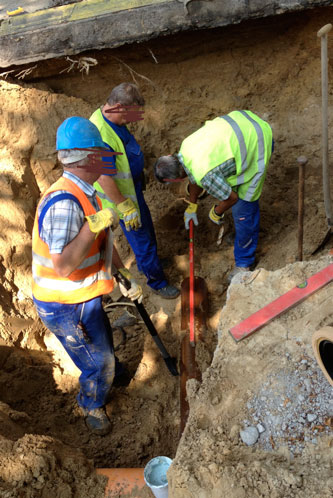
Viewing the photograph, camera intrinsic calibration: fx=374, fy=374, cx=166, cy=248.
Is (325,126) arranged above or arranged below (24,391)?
above

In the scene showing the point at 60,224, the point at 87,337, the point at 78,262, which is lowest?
the point at 87,337

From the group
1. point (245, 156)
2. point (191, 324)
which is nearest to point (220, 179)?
point (245, 156)

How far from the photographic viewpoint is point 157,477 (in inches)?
80.4

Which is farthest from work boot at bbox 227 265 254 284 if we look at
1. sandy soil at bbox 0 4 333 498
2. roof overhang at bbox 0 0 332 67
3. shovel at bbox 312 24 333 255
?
roof overhang at bbox 0 0 332 67

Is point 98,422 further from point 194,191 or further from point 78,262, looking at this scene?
point 194,191

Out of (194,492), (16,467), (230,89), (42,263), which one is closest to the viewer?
(194,492)

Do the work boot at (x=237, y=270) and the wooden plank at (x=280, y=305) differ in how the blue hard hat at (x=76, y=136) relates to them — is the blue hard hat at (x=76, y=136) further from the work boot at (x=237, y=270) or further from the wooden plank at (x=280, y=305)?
the work boot at (x=237, y=270)

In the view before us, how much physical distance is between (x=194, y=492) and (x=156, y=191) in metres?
3.75

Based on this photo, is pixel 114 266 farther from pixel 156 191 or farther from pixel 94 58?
pixel 94 58

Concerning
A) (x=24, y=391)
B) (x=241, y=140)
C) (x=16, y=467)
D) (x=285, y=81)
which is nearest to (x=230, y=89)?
(x=285, y=81)

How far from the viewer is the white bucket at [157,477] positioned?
194 cm

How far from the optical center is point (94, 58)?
4020 millimetres

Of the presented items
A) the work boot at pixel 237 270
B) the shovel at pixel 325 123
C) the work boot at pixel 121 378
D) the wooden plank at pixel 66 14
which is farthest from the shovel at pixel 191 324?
the wooden plank at pixel 66 14

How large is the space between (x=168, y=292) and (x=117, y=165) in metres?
1.55
